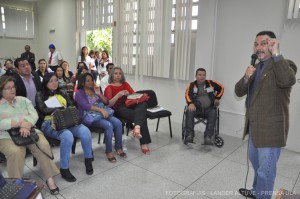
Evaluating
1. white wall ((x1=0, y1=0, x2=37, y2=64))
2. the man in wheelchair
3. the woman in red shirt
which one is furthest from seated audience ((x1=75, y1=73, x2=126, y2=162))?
white wall ((x1=0, y1=0, x2=37, y2=64))

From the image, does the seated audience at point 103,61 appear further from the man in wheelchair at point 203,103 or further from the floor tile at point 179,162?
the floor tile at point 179,162

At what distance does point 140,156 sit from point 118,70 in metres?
1.33

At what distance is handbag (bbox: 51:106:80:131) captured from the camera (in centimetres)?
253

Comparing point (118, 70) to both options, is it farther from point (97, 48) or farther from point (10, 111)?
point (97, 48)

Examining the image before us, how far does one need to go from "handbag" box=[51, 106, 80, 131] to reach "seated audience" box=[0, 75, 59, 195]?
0.19 metres

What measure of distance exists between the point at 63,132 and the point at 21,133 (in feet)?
1.45

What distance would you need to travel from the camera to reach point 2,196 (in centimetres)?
117

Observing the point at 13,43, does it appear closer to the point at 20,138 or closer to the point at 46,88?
the point at 46,88

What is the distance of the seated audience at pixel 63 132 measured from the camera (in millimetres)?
2469

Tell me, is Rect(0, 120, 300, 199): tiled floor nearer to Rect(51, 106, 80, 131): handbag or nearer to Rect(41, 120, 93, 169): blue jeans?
Rect(41, 120, 93, 169): blue jeans

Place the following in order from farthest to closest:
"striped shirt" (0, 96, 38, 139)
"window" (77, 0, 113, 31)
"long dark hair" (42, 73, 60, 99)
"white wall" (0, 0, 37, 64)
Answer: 1. "white wall" (0, 0, 37, 64)
2. "window" (77, 0, 113, 31)
3. "long dark hair" (42, 73, 60, 99)
4. "striped shirt" (0, 96, 38, 139)

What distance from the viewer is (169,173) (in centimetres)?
272

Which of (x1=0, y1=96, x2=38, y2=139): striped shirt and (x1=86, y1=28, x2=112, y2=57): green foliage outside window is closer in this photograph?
(x1=0, y1=96, x2=38, y2=139): striped shirt

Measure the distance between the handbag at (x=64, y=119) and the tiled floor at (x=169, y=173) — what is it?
58 cm
